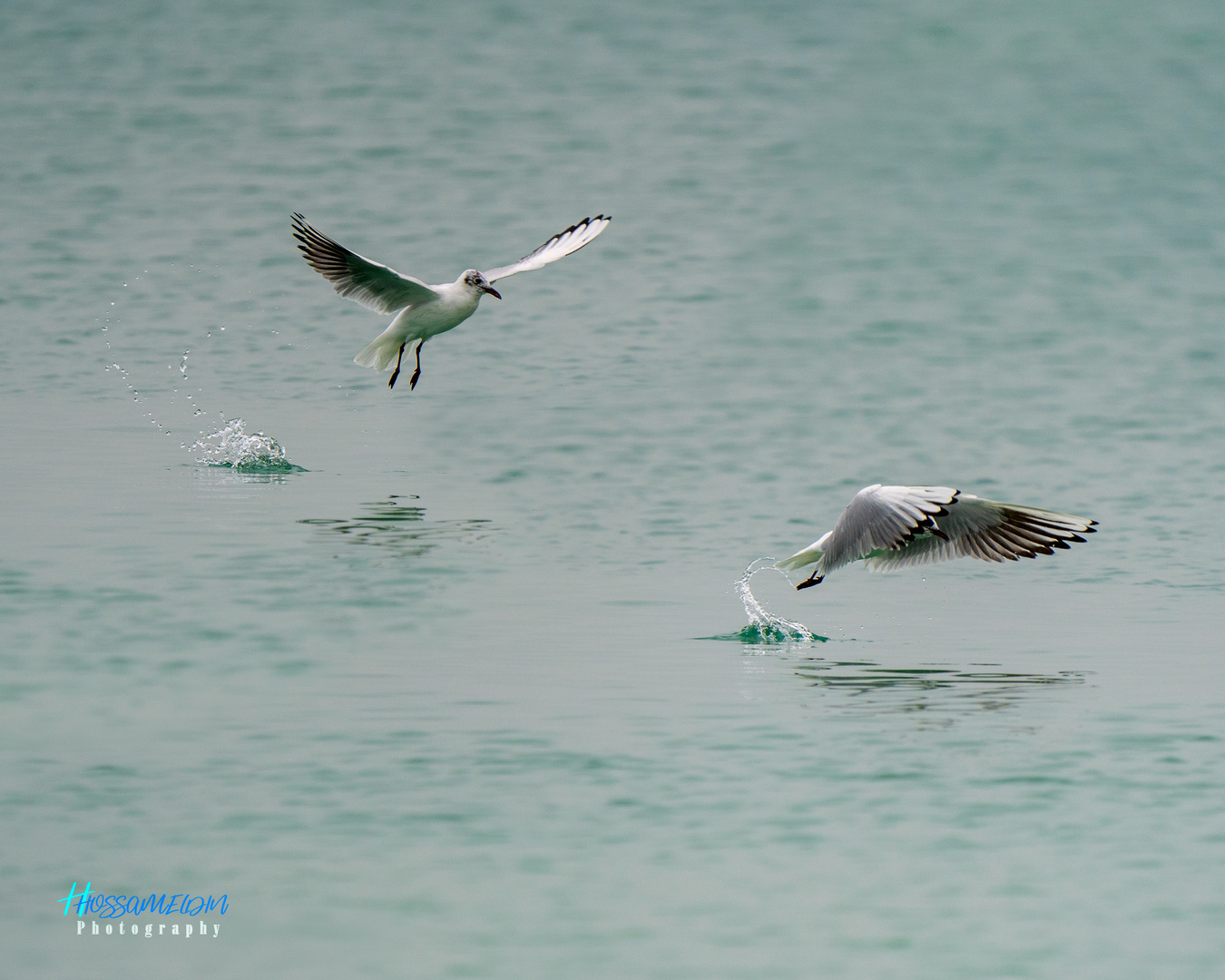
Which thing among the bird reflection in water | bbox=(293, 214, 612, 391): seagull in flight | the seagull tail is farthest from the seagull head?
the bird reflection in water

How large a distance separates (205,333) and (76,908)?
17.4 m

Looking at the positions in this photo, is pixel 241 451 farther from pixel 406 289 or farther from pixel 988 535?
pixel 988 535

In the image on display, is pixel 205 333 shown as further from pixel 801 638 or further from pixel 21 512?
pixel 801 638

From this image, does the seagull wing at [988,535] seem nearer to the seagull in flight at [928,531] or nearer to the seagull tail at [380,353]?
the seagull in flight at [928,531]

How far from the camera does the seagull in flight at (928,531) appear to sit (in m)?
12.2

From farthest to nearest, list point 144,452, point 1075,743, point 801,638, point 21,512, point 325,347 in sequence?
point 325,347 < point 144,452 < point 21,512 < point 801,638 < point 1075,743

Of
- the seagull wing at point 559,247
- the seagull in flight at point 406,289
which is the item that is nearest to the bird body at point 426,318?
the seagull in flight at point 406,289

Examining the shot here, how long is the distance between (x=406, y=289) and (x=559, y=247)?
1471 mm

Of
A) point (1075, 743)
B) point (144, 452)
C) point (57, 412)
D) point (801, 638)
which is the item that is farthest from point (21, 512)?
point (1075, 743)

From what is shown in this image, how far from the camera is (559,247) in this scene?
17.4 metres

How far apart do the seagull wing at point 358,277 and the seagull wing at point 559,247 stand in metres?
0.71

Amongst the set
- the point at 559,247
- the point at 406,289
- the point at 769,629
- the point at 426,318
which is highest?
the point at 559,247

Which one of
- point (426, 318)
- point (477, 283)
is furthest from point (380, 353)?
point (477, 283)

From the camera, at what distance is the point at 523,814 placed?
9719 mm
